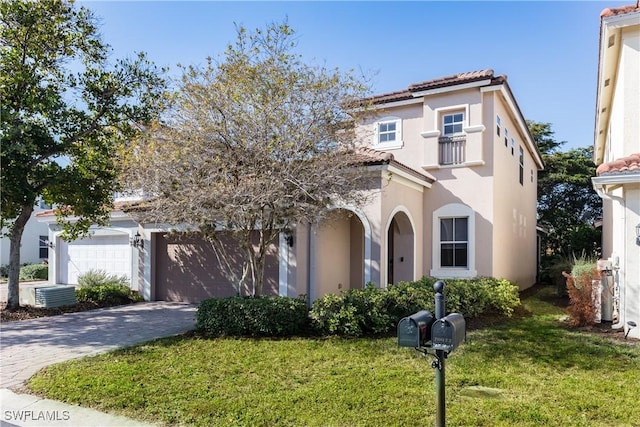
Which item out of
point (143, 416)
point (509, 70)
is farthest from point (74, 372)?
point (509, 70)

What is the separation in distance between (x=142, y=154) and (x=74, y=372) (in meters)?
4.49

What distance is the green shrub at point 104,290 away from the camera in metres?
14.5

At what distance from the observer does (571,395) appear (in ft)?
18.9

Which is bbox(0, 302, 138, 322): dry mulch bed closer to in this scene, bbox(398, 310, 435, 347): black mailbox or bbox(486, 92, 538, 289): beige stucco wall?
bbox(398, 310, 435, 347): black mailbox

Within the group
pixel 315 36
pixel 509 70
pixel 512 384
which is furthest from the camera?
pixel 509 70

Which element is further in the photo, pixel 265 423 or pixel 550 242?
pixel 550 242

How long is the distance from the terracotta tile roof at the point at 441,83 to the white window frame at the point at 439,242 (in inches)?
156

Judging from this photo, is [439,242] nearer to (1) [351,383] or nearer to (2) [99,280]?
(1) [351,383]

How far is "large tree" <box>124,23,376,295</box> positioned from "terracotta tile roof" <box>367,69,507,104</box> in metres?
4.38

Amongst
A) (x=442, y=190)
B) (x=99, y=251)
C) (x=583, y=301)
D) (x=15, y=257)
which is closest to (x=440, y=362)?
(x=583, y=301)

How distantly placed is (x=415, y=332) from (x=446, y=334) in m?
0.27

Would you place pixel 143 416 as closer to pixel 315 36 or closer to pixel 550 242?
pixel 315 36

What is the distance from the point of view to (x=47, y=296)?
13.3 meters

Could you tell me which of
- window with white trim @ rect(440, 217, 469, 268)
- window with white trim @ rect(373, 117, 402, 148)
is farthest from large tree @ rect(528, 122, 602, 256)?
window with white trim @ rect(373, 117, 402, 148)
